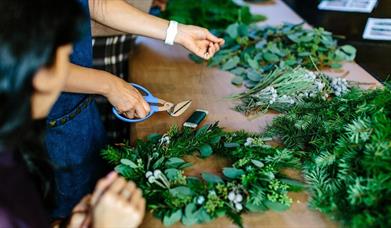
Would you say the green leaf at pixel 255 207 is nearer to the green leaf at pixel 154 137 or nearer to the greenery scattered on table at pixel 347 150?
the greenery scattered on table at pixel 347 150

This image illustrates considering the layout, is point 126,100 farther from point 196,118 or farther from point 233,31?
point 233,31

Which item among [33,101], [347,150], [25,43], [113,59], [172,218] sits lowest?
[113,59]

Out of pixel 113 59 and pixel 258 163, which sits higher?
pixel 258 163

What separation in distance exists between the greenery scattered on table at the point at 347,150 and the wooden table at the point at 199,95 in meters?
0.05

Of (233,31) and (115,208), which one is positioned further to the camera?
(233,31)

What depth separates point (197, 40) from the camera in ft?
3.86

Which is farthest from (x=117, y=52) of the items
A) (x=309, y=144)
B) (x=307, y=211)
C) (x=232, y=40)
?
(x=307, y=211)

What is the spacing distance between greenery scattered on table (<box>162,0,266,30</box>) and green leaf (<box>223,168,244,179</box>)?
2.96 feet

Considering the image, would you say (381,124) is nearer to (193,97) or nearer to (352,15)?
(193,97)

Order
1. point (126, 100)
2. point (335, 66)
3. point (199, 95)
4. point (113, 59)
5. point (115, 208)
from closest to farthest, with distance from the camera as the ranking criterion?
point (115, 208)
point (126, 100)
point (199, 95)
point (335, 66)
point (113, 59)

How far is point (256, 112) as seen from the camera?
3.69 ft

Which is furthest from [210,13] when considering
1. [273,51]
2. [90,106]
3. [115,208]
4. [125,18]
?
[115,208]

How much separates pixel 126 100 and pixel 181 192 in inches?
12.5

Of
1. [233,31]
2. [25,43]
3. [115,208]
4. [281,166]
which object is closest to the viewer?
[25,43]
